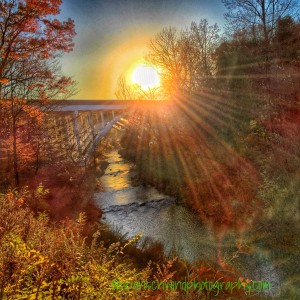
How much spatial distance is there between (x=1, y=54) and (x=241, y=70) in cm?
1215

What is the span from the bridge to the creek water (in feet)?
9.94

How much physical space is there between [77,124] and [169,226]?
1087 cm

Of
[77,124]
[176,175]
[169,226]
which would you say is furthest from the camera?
[77,124]

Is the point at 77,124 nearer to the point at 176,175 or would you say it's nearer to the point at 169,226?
the point at 176,175

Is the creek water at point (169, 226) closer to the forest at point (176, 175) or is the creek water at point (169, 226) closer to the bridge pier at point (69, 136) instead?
the forest at point (176, 175)

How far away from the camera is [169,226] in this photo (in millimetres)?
9086

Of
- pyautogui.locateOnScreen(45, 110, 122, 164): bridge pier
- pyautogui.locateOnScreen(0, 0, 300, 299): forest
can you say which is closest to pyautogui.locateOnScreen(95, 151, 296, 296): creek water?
pyautogui.locateOnScreen(0, 0, 300, 299): forest

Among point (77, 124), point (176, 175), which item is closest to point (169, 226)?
point (176, 175)

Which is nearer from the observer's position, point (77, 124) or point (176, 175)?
point (176, 175)

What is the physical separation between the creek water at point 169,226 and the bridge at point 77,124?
303 cm

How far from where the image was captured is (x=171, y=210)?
10734 mm

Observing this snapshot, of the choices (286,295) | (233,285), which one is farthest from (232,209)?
(233,285)

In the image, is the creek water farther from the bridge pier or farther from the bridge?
the bridge

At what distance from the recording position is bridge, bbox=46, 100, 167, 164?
14.3m
